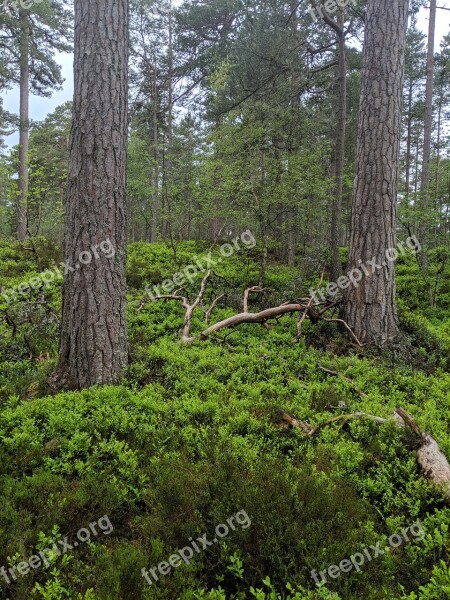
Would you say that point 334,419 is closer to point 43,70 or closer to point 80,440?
point 80,440

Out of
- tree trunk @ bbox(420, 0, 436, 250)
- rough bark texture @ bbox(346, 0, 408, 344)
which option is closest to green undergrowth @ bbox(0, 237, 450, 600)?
rough bark texture @ bbox(346, 0, 408, 344)

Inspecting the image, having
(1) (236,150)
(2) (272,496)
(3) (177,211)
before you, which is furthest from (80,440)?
(3) (177,211)

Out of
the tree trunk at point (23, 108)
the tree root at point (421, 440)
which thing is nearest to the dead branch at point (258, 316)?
the tree root at point (421, 440)

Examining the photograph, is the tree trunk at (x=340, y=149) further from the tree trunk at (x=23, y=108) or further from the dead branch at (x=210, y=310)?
the tree trunk at (x=23, y=108)

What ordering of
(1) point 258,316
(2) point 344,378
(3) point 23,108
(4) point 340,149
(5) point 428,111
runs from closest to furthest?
(2) point 344,378
(1) point 258,316
(4) point 340,149
(5) point 428,111
(3) point 23,108

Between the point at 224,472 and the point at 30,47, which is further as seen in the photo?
the point at 30,47

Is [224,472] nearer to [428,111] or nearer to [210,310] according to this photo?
[210,310]

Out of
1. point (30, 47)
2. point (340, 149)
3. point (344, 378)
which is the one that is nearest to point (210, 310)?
point (344, 378)

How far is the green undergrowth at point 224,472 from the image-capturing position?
201cm

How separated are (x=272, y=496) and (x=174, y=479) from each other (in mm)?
706

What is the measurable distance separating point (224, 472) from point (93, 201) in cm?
342

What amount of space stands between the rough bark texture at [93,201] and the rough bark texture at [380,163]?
4.10 meters

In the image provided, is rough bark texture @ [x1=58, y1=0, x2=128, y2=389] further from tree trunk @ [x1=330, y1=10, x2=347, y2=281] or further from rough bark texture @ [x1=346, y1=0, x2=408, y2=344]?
tree trunk @ [x1=330, y1=10, x2=347, y2=281]

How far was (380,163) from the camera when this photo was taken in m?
6.19
